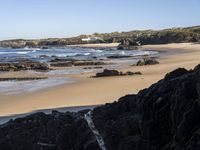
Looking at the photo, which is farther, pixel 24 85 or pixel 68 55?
pixel 68 55

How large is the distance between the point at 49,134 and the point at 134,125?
1867mm

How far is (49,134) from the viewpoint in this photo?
27.2 feet

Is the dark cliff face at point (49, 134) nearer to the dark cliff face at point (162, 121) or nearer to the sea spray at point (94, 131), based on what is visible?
the sea spray at point (94, 131)

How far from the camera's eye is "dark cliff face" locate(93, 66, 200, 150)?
612 cm

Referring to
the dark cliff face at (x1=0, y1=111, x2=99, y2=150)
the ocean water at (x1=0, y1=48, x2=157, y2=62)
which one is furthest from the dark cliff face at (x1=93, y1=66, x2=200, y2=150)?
the ocean water at (x1=0, y1=48, x2=157, y2=62)

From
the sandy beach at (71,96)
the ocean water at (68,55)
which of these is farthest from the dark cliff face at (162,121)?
the ocean water at (68,55)

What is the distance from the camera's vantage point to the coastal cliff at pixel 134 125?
625 cm

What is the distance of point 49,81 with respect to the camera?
2691cm

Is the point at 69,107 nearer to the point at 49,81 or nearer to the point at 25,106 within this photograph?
the point at 25,106

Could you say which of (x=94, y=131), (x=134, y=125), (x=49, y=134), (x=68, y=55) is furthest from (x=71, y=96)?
(x=68, y=55)

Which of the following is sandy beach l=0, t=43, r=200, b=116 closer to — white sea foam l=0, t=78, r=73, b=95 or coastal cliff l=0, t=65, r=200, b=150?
white sea foam l=0, t=78, r=73, b=95

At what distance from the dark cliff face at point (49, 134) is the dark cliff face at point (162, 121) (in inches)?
15.3

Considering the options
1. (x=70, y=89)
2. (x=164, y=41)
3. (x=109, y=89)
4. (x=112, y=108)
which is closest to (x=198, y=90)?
(x=112, y=108)

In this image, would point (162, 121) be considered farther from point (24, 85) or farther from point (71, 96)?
point (24, 85)
